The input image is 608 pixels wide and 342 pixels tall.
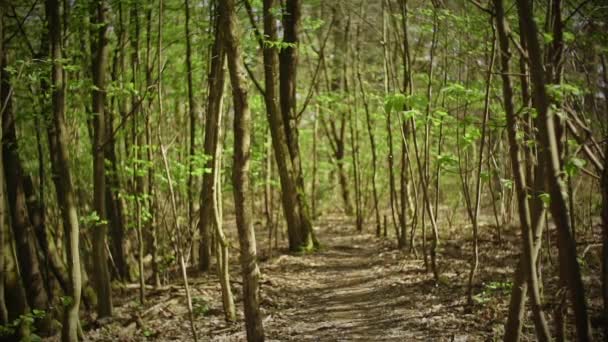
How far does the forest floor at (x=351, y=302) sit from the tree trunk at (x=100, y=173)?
0.61m

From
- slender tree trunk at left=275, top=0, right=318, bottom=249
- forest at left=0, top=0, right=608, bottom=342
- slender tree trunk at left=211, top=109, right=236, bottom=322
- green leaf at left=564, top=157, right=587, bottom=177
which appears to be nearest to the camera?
green leaf at left=564, top=157, right=587, bottom=177

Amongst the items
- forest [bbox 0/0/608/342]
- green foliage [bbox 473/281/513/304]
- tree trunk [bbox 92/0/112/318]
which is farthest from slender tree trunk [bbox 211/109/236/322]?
green foliage [bbox 473/281/513/304]

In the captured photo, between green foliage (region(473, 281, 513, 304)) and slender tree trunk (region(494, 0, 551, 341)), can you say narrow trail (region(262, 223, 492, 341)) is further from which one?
slender tree trunk (region(494, 0, 551, 341))

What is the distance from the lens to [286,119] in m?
13.8

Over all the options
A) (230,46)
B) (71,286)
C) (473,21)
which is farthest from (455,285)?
(71,286)

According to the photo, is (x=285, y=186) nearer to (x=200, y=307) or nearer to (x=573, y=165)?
(x=200, y=307)

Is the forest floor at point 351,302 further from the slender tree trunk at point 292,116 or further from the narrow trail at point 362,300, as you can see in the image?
the slender tree trunk at point 292,116

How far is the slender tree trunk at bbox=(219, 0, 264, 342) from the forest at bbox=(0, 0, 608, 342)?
2cm

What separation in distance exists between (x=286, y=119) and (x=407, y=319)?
759 centimetres

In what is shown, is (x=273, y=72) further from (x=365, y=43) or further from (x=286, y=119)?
(x=365, y=43)

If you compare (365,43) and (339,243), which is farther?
(365,43)

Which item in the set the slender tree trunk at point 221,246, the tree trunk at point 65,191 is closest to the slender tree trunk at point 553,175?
the slender tree trunk at point 221,246

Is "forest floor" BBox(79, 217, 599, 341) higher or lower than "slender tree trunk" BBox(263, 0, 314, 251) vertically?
lower

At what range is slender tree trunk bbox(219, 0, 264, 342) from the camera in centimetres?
641
